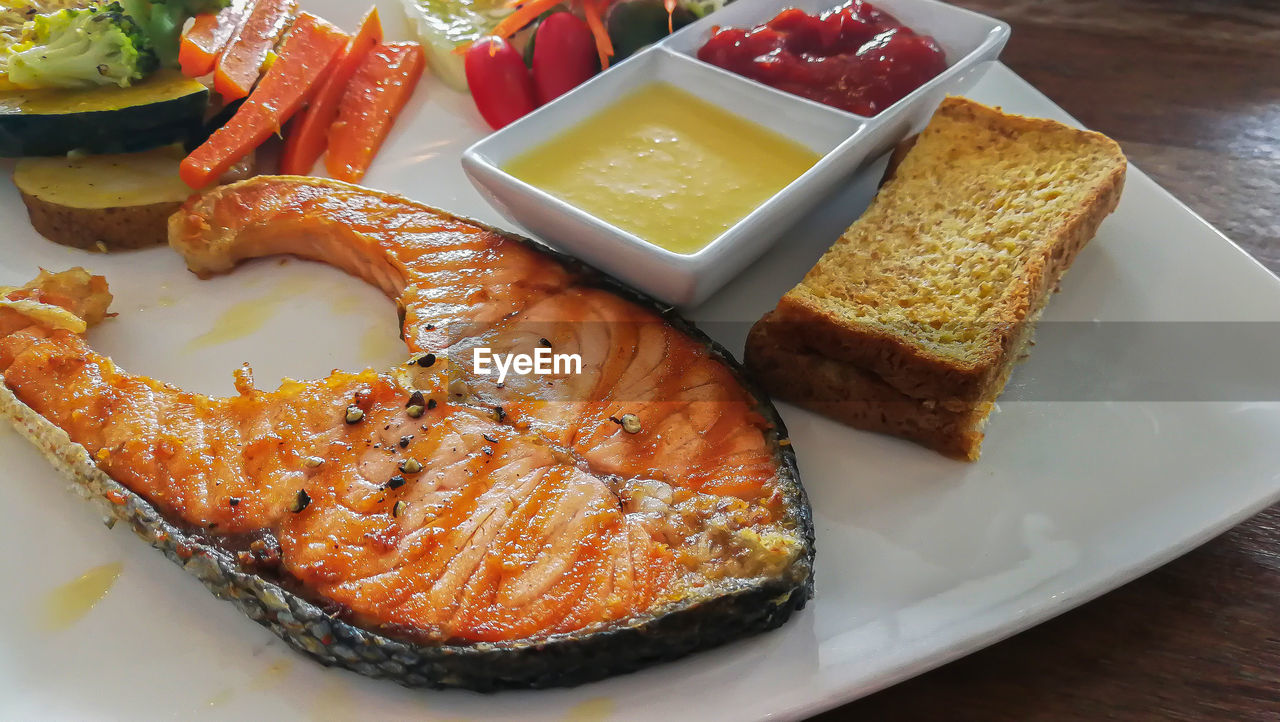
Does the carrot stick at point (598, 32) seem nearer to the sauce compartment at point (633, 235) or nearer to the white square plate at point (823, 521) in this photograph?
the sauce compartment at point (633, 235)

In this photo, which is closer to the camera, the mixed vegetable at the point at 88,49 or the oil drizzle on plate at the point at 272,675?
the oil drizzle on plate at the point at 272,675

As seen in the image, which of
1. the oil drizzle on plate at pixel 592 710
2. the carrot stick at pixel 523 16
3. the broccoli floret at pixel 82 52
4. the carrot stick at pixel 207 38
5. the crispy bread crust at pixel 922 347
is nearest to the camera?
the oil drizzle on plate at pixel 592 710

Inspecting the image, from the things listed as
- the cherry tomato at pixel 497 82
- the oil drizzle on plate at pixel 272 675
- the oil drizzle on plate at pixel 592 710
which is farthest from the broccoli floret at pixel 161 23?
the oil drizzle on plate at pixel 592 710

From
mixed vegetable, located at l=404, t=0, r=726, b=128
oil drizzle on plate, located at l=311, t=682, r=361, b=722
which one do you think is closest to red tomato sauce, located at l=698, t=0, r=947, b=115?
mixed vegetable, located at l=404, t=0, r=726, b=128

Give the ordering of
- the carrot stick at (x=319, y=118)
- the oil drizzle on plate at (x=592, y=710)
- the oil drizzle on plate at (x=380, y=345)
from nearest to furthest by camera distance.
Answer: the oil drizzle on plate at (x=592, y=710) → the oil drizzle on plate at (x=380, y=345) → the carrot stick at (x=319, y=118)

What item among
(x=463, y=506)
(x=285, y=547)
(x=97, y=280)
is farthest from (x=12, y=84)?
(x=463, y=506)

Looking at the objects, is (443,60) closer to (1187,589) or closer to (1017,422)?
(1017,422)
